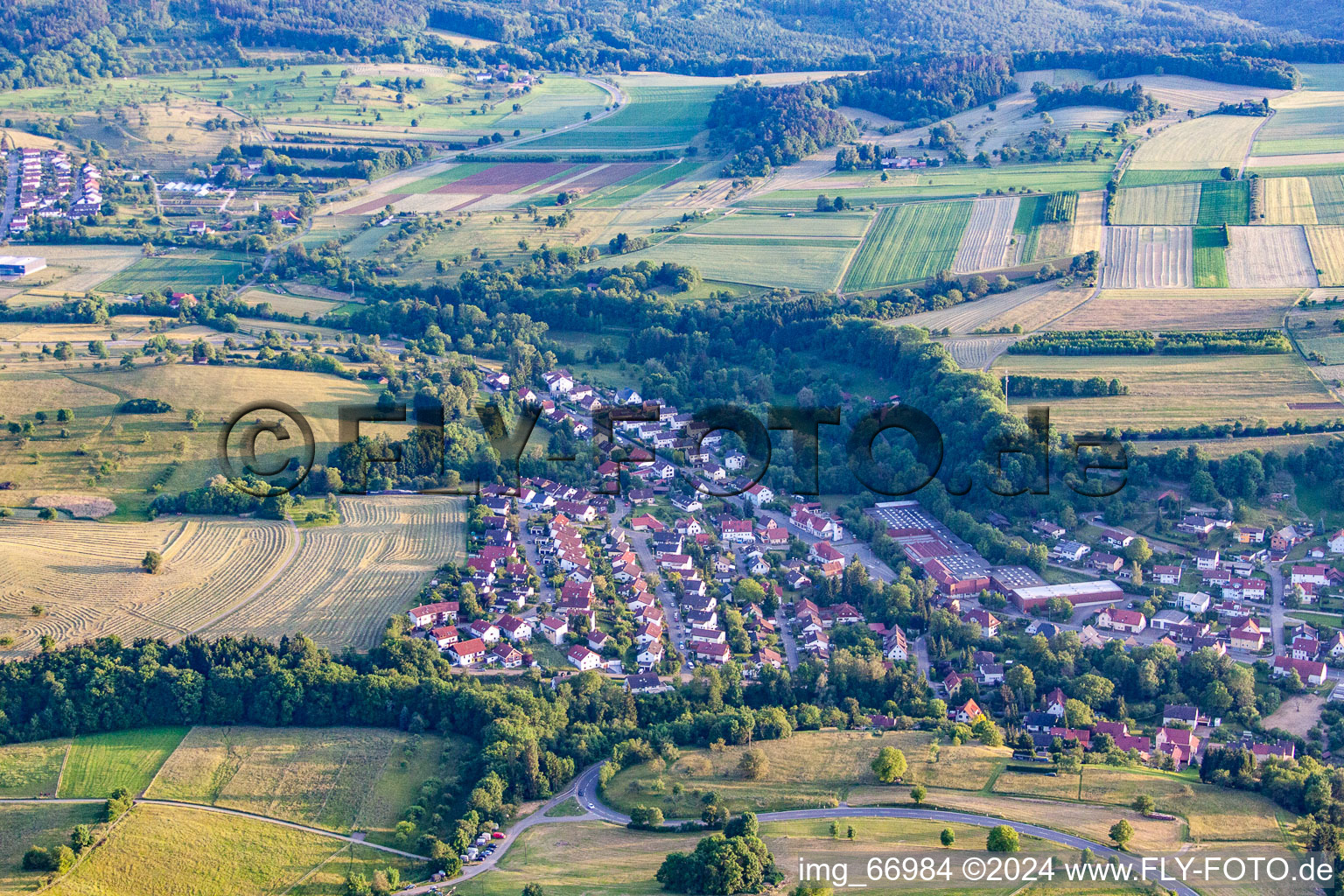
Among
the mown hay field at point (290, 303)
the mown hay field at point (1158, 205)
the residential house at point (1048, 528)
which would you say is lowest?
the residential house at point (1048, 528)

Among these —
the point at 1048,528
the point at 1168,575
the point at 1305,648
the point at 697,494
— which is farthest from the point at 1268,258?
the point at 697,494

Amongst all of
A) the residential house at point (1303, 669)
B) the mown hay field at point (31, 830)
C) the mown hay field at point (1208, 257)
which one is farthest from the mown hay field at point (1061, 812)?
the mown hay field at point (1208, 257)

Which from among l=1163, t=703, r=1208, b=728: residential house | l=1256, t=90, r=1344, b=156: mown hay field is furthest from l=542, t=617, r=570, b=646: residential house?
l=1256, t=90, r=1344, b=156: mown hay field

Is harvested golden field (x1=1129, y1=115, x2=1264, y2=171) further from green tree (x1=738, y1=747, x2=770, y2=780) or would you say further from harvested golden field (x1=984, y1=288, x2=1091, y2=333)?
green tree (x1=738, y1=747, x2=770, y2=780)

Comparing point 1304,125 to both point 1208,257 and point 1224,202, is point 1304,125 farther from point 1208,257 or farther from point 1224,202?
point 1208,257

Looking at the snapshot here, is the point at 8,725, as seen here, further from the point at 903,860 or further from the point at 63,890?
the point at 903,860

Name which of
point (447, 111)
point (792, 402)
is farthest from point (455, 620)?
point (447, 111)

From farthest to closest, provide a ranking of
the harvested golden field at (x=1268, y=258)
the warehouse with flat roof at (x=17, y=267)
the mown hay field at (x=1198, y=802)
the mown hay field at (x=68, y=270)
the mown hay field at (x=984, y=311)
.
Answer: the warehouse with flat roof at (x=17, y=267) < the mown hay field at (x=68, y=270) < the harvested golden field at (x=1268, y=258) < the mown hay field at (x=984, y=311) < the mown hay field at (x=1198, y=802)

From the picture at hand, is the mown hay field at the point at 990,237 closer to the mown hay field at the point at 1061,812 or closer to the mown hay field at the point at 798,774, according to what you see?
the mown hay field at the point at 798,774
